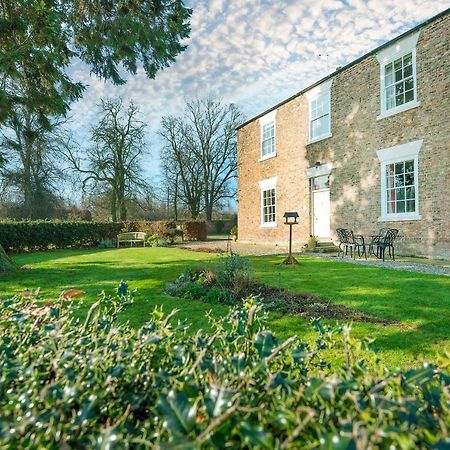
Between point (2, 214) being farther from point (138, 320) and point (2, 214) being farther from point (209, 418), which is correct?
point (209, 418)

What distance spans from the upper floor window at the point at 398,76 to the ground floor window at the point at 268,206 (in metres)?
7.27

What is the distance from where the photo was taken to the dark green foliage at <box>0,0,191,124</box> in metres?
7.40

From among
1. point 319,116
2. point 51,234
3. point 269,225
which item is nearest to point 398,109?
point 319,116

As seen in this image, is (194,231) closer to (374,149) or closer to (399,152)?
(374,149)

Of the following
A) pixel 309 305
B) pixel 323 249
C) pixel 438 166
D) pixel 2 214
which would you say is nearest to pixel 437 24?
pixel 438 166

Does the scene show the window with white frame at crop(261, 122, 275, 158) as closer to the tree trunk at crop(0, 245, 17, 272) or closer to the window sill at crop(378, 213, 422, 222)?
the window sill at crop(378, 213, 422, 222)

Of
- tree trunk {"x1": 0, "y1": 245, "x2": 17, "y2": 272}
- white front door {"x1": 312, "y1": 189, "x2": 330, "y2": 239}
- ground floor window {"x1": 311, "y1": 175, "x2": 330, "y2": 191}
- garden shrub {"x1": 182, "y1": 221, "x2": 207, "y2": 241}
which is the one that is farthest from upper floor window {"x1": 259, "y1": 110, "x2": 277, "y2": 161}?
tree trunk {"x1": 0, "y1": 245, "x2": 17, "y2": 272}

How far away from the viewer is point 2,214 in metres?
25.4

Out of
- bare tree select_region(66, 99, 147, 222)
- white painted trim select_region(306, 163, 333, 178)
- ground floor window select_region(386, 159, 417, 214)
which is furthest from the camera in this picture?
bare tree select_region(66, 99, 147, 222)

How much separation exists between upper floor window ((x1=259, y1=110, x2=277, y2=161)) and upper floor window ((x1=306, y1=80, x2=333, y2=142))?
2891 mm

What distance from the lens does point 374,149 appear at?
1216 cm

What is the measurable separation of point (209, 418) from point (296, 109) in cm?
1691

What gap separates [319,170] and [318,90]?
3627mm

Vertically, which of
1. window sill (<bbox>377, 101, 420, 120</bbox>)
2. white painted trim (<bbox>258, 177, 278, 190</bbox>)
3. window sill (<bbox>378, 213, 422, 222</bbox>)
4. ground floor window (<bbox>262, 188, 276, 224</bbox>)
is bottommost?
window sill (<bbox>378, 213, 422, 222</bbox>)
